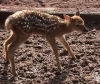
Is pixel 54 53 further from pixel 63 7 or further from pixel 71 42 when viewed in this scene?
pixel 63 7

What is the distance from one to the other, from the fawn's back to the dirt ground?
0.66 metres

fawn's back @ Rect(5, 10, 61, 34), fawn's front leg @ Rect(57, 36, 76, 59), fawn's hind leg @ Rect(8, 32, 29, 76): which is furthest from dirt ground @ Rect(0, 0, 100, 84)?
fawn's back @ Rect(5, 10, 61, 34)

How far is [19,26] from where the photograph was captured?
5.50m

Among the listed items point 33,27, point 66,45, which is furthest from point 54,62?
point 33,27

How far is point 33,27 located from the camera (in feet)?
18.5

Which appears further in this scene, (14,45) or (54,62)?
(54,62)

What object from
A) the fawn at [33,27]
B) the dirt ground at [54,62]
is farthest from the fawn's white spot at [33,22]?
the dirt ground at [54,62]

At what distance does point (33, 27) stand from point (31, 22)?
88mm

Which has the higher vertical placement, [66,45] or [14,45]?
[14,45]

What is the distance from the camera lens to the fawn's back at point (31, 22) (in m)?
5.50

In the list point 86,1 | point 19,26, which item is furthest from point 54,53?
point 86,1

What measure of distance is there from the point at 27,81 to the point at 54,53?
0.69 meters

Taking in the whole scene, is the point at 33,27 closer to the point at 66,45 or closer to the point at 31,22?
the point at 31,22

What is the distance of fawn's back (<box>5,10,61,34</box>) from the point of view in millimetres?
5500
